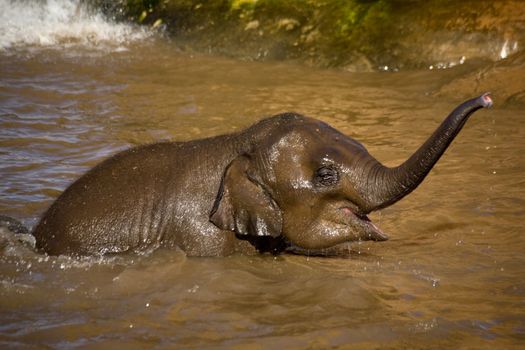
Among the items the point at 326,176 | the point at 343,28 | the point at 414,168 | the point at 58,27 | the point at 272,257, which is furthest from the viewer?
the point at 58,27

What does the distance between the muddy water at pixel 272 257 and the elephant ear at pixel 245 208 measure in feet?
1.16

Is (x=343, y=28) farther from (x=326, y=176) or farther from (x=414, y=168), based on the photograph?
(x=414, y=168)

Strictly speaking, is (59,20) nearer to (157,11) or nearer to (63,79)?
(157,11)

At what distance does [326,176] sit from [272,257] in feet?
3.20

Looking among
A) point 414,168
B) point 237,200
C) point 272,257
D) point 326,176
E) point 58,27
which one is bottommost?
point 272,257

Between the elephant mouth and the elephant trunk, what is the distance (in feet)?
0.38

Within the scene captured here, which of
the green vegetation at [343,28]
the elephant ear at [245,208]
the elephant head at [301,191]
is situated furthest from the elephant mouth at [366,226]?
the green vegetation at [343,28]

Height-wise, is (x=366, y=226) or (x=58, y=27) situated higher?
(x=58, y=27)

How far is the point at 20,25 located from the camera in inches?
765

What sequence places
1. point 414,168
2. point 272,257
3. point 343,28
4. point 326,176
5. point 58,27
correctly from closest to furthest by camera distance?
point 414,168 < point 326,176 < point 272,257 < point 343,28 < point 58,27

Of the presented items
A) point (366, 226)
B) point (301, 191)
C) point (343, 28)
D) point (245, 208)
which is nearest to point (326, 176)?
point (301, 191)

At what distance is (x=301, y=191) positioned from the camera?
7500 mm

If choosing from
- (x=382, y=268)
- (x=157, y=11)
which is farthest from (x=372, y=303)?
(x=157, y=11)

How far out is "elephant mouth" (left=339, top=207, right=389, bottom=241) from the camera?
741cm
